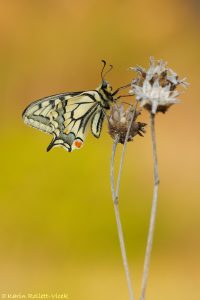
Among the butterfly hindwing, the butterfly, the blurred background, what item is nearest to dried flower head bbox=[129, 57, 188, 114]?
the butterfly

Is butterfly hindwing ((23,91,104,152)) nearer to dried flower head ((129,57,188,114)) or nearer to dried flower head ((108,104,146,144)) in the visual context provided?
dried flower head ((108,104,146,144))

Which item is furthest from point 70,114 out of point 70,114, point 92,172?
point 92,172

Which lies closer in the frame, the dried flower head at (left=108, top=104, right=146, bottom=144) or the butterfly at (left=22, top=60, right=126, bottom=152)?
the dried flower head at (left=108, top=104, right=146, bottom=144)

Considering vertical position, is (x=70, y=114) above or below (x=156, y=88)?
above

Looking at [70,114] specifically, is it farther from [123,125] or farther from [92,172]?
[92,172]

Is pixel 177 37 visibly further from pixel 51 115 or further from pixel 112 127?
pixel 112 127

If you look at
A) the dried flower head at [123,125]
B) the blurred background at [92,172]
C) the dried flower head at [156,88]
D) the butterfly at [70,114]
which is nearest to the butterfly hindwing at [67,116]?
the butterfly at [70,114]
